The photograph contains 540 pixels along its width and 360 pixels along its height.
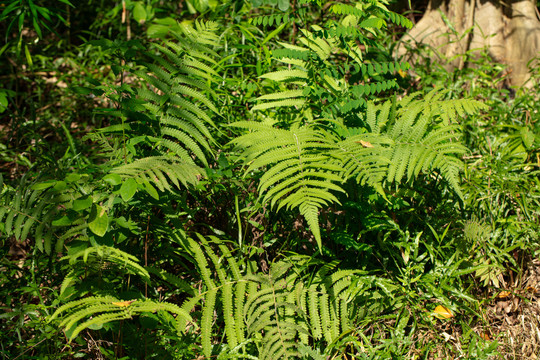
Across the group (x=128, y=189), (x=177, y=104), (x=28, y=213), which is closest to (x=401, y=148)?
(x=177, y=104)

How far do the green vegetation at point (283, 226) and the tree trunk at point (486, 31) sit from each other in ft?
3.53

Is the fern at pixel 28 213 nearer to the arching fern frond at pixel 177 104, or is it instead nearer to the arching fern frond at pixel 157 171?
the arching fern frond at pixel 157 171

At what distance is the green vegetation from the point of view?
5.97ft

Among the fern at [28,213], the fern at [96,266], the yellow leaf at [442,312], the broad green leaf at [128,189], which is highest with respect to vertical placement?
the broad green leaf at [128,189]

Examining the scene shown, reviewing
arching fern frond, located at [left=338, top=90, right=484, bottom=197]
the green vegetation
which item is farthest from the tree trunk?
arching fern frond, located at [left=338, top=90, right=484, bottom=197]

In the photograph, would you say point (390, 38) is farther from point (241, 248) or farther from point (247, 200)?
point (241, 248)

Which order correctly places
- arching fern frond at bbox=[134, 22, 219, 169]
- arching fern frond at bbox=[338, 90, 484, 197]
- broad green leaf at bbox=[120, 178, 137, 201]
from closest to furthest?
broad green leaf at bbox=[120, 178, 137, 201], arching fern frond at bbox=[338, 90, 484, 197], arching fern frond at bbox=[134, 22, 219, 169]

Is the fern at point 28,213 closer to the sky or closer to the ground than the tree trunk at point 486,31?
closer to the ground

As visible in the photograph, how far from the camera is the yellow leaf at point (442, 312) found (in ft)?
6.86

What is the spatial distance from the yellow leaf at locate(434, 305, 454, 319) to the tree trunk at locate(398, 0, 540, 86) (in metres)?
2.19

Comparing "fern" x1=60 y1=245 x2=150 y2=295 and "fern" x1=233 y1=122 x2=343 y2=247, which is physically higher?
"fern" x1=233 y1=122 x2=343 y2=247

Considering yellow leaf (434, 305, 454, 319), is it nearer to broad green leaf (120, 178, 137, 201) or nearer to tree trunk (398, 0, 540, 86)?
broad green leaf (120, 178, 137, 201)

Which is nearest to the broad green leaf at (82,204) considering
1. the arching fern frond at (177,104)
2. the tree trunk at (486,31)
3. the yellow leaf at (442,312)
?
the arching fern frond at (177,104)

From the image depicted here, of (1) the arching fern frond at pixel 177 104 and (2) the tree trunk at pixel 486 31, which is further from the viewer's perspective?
(2) the tree trunk at pixel 486 31
